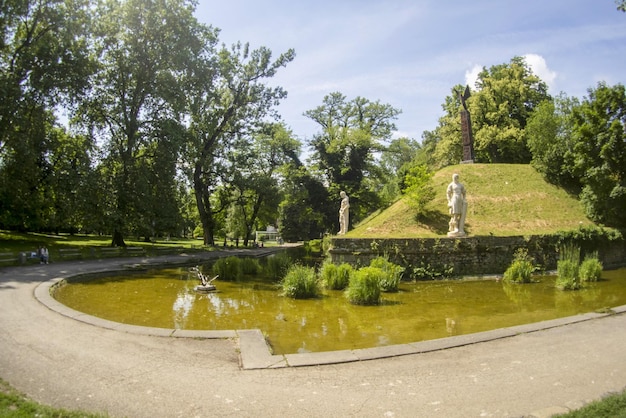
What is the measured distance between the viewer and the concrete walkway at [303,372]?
4.16m

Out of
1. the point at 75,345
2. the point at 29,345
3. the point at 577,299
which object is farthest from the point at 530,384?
the point at 577,299

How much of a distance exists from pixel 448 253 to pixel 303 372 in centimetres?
1336

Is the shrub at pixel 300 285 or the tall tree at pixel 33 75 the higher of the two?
the tall tree at pixel 33 75

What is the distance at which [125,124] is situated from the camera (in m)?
26.3

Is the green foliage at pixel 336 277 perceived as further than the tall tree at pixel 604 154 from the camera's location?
No

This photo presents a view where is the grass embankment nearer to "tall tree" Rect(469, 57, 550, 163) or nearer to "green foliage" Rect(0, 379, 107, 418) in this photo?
"tall tree" Rect(469, 57, 550, 163)

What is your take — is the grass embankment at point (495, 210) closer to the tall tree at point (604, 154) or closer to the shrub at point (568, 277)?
the tall tree at point (604, 154)

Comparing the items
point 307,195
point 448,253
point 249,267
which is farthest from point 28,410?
point 307,195

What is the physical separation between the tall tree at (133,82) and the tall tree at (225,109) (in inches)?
132

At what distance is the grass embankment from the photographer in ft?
71.0

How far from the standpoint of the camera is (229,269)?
51.9 ft

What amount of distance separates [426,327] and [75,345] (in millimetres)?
6388

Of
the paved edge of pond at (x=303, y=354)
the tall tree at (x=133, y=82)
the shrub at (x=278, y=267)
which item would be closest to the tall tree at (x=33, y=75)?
the tall tree at (x=133, y=82)

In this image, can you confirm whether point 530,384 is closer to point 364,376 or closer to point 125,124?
point 364,376
